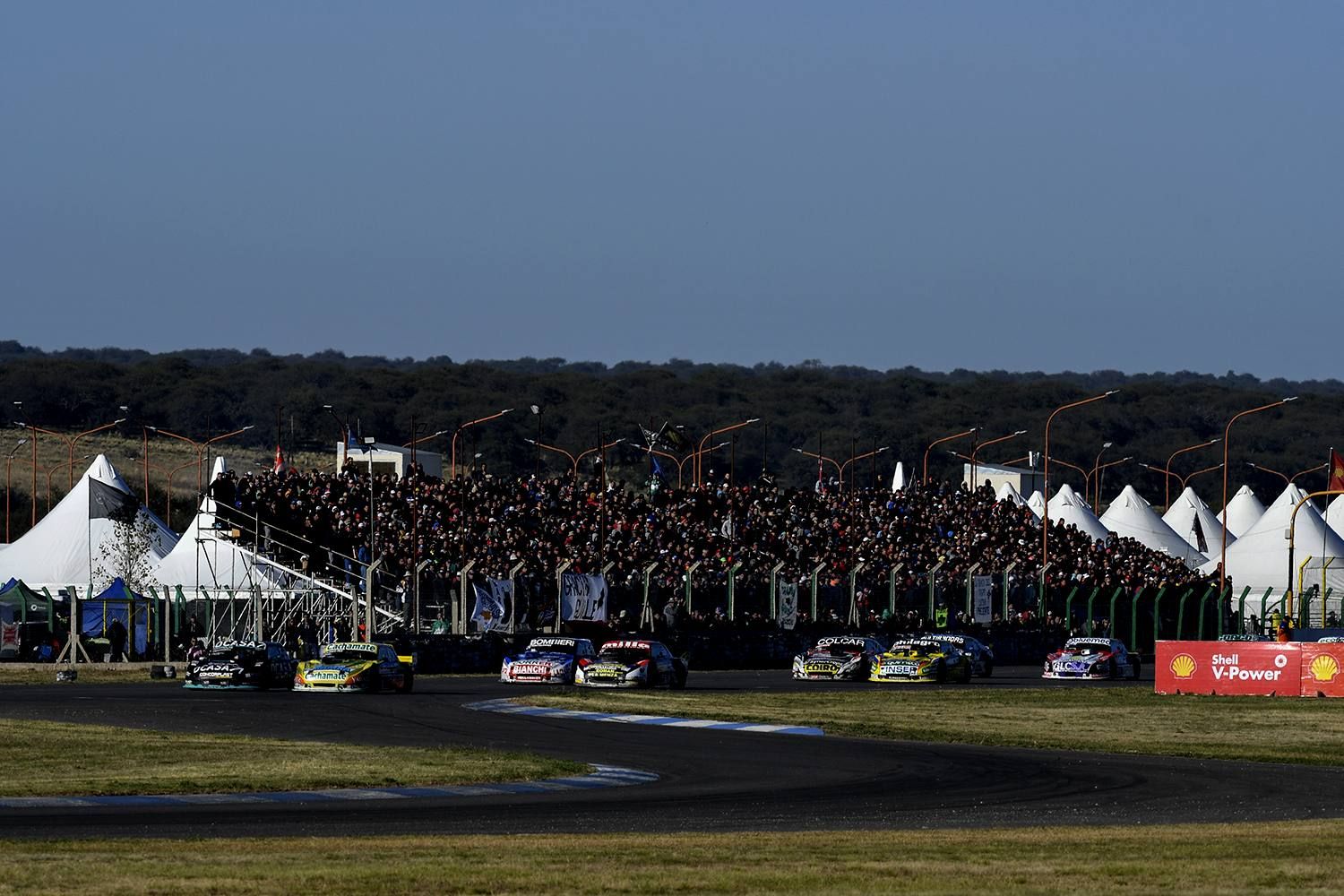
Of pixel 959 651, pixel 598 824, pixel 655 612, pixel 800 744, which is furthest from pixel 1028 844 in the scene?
pixel 655 612

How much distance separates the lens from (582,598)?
173 feet

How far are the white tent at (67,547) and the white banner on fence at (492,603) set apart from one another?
10.9 m

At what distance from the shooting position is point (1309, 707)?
121 ft

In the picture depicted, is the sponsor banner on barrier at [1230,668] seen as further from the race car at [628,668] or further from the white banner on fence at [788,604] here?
the white banner on fence at [788,604]

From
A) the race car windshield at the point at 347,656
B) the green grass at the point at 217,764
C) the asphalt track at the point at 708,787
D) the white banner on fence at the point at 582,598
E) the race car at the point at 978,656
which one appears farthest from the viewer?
the white banner on fence at the point at 582,598

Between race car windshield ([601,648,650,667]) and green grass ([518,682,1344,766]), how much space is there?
155 cm

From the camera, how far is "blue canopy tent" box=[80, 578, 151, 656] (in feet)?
163

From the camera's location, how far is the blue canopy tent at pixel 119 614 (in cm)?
4959

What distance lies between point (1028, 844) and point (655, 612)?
40.8 meters

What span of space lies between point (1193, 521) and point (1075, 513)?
13.8 m

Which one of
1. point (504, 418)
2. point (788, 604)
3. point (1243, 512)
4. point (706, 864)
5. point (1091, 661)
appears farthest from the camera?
point (504, 418)

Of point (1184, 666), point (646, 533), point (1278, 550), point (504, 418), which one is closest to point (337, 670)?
point (1184, 666)

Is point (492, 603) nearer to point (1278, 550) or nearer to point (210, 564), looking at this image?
point (210, 564)

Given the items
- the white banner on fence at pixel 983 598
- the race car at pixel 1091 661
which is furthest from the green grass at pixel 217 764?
the white banner on fence at pixel 983 598
